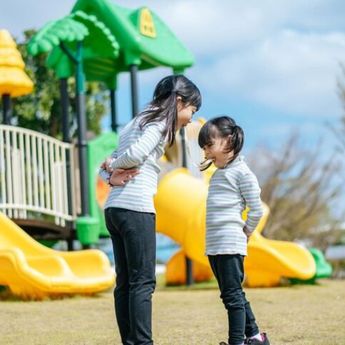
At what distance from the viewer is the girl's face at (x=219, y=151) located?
4.20 m

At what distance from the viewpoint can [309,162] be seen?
77.2ft

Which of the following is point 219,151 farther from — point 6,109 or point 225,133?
point 6,109

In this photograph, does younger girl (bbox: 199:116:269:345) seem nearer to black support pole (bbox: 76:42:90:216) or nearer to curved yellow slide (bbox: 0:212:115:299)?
curved yellow slide (bbox: 0:212:115:299)

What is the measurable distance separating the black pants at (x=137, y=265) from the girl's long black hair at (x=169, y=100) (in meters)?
0.41

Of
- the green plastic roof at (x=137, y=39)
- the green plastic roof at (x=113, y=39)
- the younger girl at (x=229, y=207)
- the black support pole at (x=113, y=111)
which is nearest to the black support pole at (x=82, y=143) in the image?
the green plastic roof at (x=113, y=39)

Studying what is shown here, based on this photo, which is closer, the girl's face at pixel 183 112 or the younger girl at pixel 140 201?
the younger girl at pixel 140 201

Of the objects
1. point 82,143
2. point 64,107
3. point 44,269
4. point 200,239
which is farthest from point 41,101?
point 44,269

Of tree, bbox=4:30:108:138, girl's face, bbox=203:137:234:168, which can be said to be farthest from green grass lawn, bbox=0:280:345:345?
tree, bbox=4:30:108:138

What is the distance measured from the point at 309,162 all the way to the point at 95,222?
14271 millimetres

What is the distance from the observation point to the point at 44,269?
845 cm

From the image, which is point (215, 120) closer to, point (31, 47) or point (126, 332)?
point (126, 332)

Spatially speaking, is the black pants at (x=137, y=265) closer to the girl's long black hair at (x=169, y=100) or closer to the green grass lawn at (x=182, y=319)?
the girl's long black hair at (x=169, y=100)

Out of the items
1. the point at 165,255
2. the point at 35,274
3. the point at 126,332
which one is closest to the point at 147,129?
the point at 126,332

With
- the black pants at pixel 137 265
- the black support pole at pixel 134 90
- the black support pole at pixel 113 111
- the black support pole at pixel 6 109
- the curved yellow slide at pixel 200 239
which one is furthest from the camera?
the black support pole at pixel 113 111
